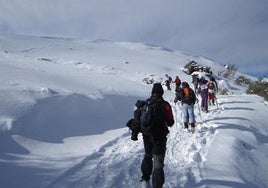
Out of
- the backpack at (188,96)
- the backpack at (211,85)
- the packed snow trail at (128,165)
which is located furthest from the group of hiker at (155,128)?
the backpack at (211,85)

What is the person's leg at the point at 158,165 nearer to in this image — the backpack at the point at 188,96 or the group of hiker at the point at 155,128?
the group of hiker at the point at 155,128

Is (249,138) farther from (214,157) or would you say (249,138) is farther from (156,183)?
(156,183)

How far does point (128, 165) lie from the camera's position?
8.33m

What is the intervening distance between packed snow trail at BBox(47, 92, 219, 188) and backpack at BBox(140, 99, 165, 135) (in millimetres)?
1438

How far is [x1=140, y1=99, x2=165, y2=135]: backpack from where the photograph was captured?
6109 millimetres

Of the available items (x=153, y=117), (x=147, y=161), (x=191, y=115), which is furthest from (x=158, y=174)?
(x=191, y=115)

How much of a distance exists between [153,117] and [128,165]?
102 inches

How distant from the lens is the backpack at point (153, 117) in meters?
6.11

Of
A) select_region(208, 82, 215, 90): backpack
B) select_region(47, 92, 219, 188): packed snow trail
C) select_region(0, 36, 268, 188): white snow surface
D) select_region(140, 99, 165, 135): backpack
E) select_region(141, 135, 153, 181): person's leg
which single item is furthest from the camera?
select_region(208, 82, 215, 90): backpack

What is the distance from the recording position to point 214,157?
917cm

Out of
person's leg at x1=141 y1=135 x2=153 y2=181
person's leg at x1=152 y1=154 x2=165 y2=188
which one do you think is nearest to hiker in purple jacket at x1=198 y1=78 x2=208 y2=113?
person's leg at x1=141 y1=135 x2=153 y2=181

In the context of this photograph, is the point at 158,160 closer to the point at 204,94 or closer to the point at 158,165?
the point at 158,165

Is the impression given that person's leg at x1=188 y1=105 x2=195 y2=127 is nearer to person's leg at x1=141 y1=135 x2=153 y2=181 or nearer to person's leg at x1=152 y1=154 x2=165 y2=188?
person's leg at x1=141 y1=135 x2=153 y2=181

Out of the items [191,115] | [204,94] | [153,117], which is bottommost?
[153,117]
